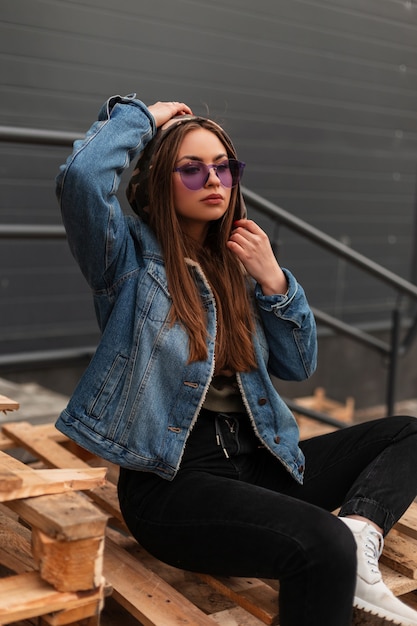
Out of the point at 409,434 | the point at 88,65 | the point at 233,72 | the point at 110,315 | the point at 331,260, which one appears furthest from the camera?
the point at 331,260

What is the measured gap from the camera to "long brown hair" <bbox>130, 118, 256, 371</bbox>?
2.25 m

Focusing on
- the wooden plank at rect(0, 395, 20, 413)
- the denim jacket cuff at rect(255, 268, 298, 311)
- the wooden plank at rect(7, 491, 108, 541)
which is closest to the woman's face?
the denim jacket cuff at rect(255, 268, 298, 311)

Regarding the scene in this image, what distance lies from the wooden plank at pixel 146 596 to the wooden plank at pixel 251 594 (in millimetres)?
158

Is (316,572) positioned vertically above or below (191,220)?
below

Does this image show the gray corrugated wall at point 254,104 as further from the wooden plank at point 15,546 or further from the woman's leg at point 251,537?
the woman's leg at point 251,537

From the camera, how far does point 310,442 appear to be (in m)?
2.64

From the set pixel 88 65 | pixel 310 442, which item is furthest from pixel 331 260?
pixel 310 442

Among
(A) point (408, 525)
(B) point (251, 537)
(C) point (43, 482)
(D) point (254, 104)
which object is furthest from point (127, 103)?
(D) point (254, 104)

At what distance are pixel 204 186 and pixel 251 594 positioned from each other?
111 cm

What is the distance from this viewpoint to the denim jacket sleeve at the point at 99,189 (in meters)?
2.14

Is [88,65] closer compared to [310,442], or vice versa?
[310,442]

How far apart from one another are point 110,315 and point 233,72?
3718mm

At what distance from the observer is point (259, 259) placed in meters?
2.34

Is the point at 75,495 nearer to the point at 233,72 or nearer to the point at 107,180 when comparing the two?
the point at 107,180
